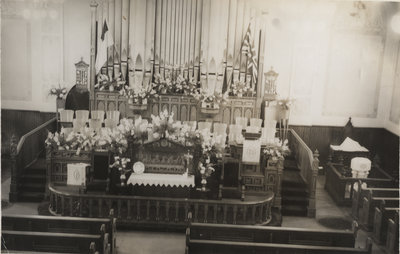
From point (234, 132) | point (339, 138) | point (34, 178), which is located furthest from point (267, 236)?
point (339, 138)

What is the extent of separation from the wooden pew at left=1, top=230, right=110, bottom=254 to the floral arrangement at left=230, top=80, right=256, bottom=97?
Answer: 7730 millimetres

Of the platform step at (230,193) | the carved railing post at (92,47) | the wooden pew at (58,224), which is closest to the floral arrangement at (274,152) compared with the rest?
the platform step at (230,193)

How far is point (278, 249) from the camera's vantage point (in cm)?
897

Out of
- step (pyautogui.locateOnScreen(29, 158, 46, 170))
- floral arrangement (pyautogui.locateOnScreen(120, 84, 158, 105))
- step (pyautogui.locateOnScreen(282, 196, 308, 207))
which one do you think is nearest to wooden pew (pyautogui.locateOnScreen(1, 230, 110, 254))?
step (pyautogui.locateOnScreen(29, 158, 46, 170))

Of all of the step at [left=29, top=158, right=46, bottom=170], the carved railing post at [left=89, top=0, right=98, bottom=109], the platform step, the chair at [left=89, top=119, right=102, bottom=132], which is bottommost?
the platform step

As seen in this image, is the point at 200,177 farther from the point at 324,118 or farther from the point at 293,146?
the point at 324,118

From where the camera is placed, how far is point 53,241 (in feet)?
29.8

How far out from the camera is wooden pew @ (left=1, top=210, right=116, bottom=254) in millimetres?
9586

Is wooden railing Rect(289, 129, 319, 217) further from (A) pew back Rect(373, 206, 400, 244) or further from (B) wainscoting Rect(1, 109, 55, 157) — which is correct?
(B) wainscoting Rect(1, 109, 55, 157)

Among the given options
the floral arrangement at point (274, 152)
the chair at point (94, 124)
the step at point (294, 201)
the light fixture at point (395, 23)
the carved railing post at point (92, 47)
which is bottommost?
the step at point (294, 201)

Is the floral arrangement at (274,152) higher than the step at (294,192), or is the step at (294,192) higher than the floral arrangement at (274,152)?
the floral arrangement at (274,152)

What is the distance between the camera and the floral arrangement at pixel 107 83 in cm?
1573

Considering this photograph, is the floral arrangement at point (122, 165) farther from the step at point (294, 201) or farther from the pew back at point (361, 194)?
the pew back at point (361, 194)

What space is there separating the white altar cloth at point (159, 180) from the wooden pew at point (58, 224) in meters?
1.84
